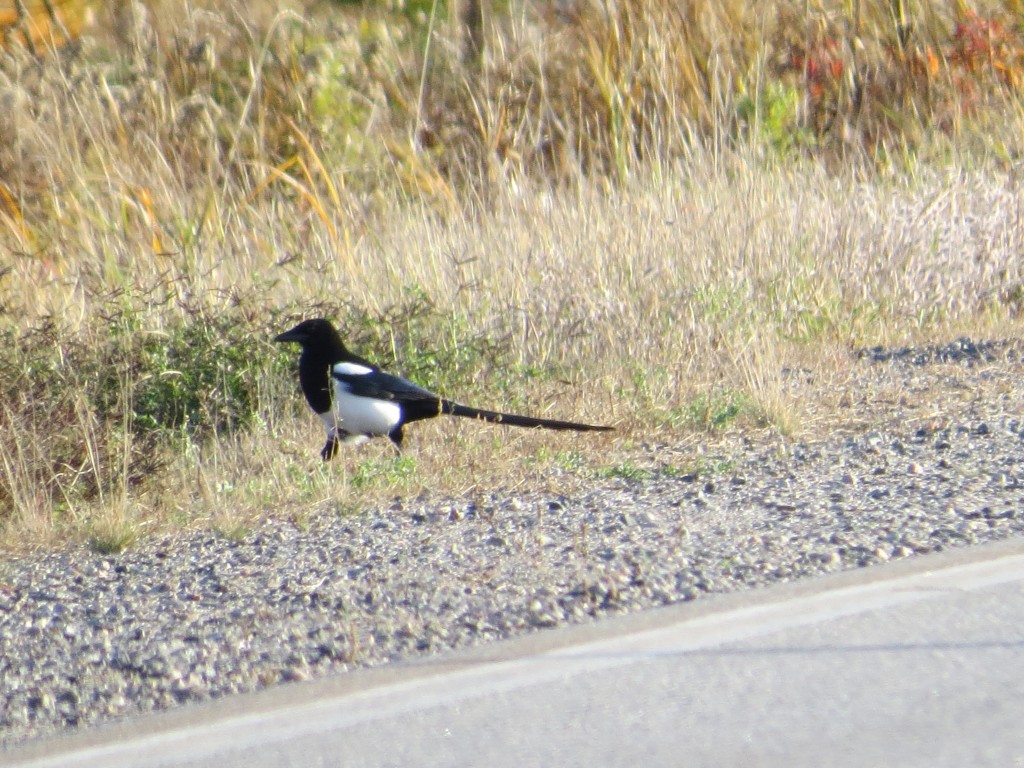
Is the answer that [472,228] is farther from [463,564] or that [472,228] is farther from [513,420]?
[463,564]

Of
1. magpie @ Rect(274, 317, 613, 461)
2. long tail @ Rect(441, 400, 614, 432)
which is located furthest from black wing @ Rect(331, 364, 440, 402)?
long tail @ Rect(441, 400, 614, 432)

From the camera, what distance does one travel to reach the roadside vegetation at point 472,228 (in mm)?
6258

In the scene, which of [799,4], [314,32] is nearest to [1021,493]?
[314,32]

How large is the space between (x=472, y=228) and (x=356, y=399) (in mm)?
2706

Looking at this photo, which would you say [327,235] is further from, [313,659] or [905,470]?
[313,659]

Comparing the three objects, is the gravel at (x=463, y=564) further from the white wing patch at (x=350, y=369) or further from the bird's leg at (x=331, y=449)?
the white wing patch at (x=350, y=369)

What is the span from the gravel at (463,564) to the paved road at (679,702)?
17 cm

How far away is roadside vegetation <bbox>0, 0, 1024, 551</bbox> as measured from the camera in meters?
6.26

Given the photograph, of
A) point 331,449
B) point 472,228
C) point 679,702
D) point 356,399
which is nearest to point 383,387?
point 356,399

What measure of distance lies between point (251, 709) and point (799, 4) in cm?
940

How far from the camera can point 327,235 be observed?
8.73 metres

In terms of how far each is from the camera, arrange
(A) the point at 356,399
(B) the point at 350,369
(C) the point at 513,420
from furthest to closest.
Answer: (B) the point at 350,369, (A) the point at 356,399, (C) the point at 513,420

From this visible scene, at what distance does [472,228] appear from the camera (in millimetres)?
8836

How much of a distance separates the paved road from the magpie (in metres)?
2.27
